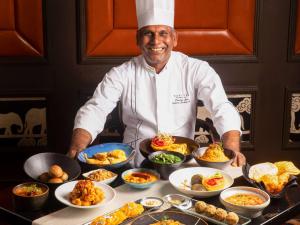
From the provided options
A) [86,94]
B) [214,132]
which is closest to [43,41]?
[86,94]

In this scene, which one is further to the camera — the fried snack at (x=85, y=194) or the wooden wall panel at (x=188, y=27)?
the wooden wall panel at (x=188, y=27)

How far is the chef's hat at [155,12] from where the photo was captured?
8.41 feet

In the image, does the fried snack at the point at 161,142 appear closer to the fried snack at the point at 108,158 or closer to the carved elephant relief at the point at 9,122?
the fried snack at the point at 108,158

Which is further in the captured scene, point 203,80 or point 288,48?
point 288,48

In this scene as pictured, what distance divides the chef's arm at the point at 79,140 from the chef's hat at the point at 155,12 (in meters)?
0.73

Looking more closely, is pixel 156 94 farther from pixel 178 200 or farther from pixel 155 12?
pixel 178 200

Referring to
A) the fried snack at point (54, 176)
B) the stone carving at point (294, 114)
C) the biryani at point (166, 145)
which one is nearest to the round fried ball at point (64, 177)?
the fried snack at point (54, 176)

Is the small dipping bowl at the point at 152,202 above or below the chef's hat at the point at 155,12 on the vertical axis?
below

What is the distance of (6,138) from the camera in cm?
339

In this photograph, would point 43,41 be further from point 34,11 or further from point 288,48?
point 288,48

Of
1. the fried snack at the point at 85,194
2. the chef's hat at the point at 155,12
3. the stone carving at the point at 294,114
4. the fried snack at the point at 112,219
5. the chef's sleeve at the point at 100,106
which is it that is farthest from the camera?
the stone carving at the point at 294,114

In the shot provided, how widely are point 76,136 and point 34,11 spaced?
1.26 m

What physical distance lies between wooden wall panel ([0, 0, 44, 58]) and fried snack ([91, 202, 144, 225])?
6.54 feet

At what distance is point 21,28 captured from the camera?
321 cm
